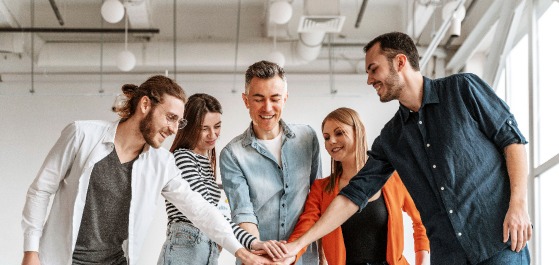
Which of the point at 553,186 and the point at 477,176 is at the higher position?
the point at 477,176

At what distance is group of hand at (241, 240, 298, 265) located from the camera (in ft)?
11.7

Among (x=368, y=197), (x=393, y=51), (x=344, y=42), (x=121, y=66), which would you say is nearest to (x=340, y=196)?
(x=368, y=197)

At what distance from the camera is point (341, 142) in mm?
3928

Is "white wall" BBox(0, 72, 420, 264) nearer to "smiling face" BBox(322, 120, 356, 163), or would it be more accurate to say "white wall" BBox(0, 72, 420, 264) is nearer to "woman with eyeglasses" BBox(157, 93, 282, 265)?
"woman with eyeglasses" BBox(157, 93, 282, 265)

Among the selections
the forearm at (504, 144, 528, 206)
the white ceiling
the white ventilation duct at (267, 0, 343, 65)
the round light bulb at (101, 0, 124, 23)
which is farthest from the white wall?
the forearm at (504, 144, 528, 206)

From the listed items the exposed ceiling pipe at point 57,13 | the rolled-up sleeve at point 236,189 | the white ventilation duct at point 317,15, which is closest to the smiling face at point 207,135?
the rolled-up sleeve at point 236,189

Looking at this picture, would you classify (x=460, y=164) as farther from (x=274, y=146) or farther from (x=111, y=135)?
(x=111, y=135)

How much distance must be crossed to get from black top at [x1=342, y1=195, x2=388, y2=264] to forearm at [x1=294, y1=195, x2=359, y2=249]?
0.59 ft

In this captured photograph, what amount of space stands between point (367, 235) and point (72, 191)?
1.24 metres

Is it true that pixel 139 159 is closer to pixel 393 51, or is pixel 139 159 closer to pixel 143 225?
pixel 143 225

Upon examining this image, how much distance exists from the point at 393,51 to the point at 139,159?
1.04 m

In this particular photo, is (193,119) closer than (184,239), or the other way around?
(184,239)

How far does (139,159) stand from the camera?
341cm

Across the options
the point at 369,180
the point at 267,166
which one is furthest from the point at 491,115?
the point at 267,166
